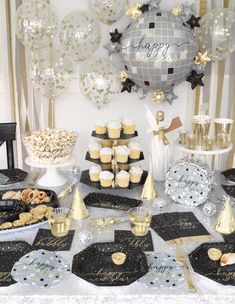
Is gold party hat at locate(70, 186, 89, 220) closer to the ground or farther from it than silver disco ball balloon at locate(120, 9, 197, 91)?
closer to the ground

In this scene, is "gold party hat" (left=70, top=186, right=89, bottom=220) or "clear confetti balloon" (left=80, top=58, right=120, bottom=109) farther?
"clear confetti balloon" (left=80, top=58, right=120, bottom=109)

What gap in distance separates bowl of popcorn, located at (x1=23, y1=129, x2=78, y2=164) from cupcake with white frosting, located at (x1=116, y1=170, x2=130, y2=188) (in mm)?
269

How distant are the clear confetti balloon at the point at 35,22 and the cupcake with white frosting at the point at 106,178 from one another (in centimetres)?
138

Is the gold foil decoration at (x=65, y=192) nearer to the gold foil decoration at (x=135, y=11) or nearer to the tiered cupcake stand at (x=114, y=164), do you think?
the tiered cupcake stand at (x=114, y=164)

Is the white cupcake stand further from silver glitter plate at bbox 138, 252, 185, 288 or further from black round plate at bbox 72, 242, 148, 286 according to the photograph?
silver glitter plate at bbox 138, 252, 185, 288

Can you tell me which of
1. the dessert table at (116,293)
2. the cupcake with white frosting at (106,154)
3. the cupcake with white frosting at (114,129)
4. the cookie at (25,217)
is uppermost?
the cupcake with white frosting at (114,129)

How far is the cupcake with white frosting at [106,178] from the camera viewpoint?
153cm

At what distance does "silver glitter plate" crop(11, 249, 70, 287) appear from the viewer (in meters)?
0.93

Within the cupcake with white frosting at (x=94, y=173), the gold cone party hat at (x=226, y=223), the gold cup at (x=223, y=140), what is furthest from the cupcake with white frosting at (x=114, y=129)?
the gold cone party hat at (x=226, y=223)

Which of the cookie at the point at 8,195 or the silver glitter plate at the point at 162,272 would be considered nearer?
the silver glitter plate at the point at 162,272

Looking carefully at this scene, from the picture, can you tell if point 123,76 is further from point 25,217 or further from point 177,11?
point 25,217

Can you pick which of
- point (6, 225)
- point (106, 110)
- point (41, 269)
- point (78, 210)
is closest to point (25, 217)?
point (6, 225)

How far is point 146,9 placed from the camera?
7.87 ft

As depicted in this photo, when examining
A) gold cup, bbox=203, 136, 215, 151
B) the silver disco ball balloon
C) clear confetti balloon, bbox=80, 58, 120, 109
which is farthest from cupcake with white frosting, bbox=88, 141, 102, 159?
clear confetti balloon, bbox=80, 58, 120, 109
